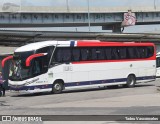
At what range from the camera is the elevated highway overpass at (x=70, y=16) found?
262 ft

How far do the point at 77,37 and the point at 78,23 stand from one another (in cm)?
1419

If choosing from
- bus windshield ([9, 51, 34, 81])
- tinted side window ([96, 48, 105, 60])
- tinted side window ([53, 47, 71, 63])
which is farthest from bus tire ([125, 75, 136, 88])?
bus windshield ([9, 51, 34, 81])

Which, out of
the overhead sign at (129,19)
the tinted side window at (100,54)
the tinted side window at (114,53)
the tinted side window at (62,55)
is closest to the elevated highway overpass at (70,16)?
the overhead sign at (129,19)

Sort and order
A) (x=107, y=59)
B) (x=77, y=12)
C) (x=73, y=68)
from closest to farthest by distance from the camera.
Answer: (x=73, y=68) < (x=107, y=59) < (x=77, y=12)

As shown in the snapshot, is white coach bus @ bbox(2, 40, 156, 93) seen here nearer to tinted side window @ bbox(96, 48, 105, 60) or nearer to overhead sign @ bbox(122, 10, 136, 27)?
tinted side window @ bbox(96, 48, 105, 60)

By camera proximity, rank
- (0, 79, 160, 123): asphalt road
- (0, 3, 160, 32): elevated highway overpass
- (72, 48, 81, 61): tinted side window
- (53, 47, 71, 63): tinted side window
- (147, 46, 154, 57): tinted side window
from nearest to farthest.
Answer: (0, 79, 160, 123): asphalt road < (53, 47, 71, 63): tinted side window < (72, 48, 81, 61): tinted side window < (147, 46, 154, 57): tinted side window < (0, 3, 160, 32): elevated highway overpass

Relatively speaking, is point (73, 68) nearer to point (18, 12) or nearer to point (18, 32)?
point (18, 32)

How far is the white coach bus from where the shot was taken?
24672 millimetres

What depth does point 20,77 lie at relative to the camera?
2452 cm

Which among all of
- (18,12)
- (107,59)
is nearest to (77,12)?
(18,12)

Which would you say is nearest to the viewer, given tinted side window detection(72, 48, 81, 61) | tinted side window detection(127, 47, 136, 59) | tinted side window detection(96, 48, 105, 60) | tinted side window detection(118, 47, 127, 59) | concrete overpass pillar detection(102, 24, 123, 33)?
tinted side window detection(72, 48, 81, 61)

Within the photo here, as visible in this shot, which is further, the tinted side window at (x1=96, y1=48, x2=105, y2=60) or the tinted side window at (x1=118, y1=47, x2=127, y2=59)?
the tinted side window at (x1=118, y1=47, x2=127, y2=59)

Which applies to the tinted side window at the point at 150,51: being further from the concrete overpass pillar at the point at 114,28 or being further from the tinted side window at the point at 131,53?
the concrete overpass pillar at the point at 114,28

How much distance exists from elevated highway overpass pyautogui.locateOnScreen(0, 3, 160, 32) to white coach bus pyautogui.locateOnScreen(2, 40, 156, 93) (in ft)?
168
